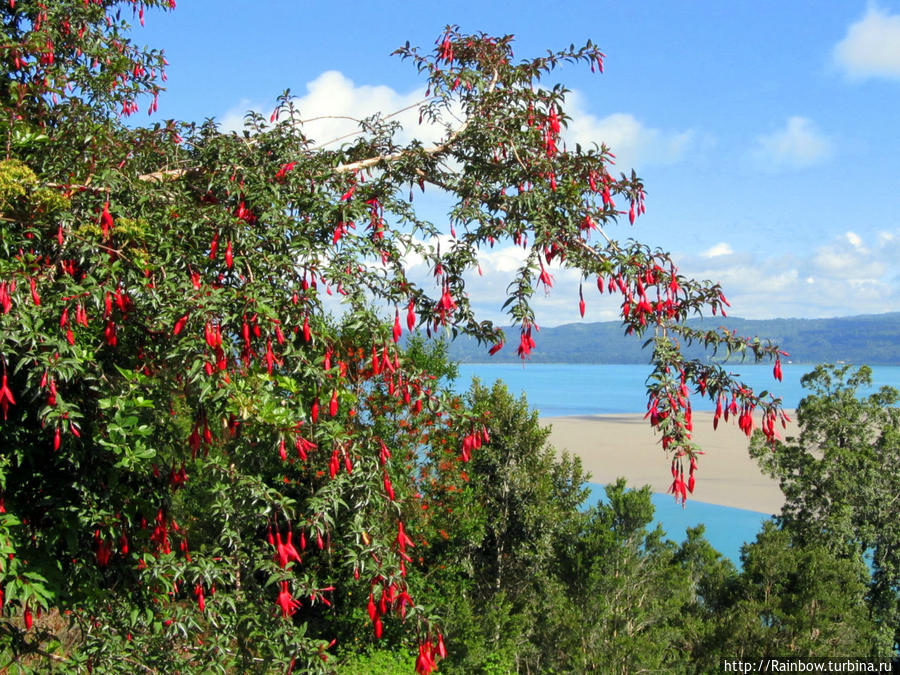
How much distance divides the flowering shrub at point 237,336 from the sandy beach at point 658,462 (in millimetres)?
43497

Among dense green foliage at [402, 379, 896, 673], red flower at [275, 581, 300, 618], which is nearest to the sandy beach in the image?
dense green foliage at [402, 379, 896, 673]

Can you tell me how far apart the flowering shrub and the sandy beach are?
43.5m

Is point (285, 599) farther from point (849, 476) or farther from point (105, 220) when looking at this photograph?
point (849, 476)

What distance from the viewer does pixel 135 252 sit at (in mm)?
3080

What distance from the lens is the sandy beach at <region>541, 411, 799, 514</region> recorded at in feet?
199

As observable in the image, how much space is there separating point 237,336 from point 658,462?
70.8 meters

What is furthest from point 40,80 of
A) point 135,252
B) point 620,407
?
point 620,407

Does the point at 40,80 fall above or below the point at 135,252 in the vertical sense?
above

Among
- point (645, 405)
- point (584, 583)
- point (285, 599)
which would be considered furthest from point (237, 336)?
point (584, 583)

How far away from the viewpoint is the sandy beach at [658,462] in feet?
199

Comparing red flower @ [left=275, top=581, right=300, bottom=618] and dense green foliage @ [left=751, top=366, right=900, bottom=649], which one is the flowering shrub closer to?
red flower @ [left=275, top=581, right=300, bottom=618]

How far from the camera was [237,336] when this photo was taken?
10.0 feet

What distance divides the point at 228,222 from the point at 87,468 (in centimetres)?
153

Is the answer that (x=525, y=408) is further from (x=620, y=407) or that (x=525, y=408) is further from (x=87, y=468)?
(x=620, y=407)
